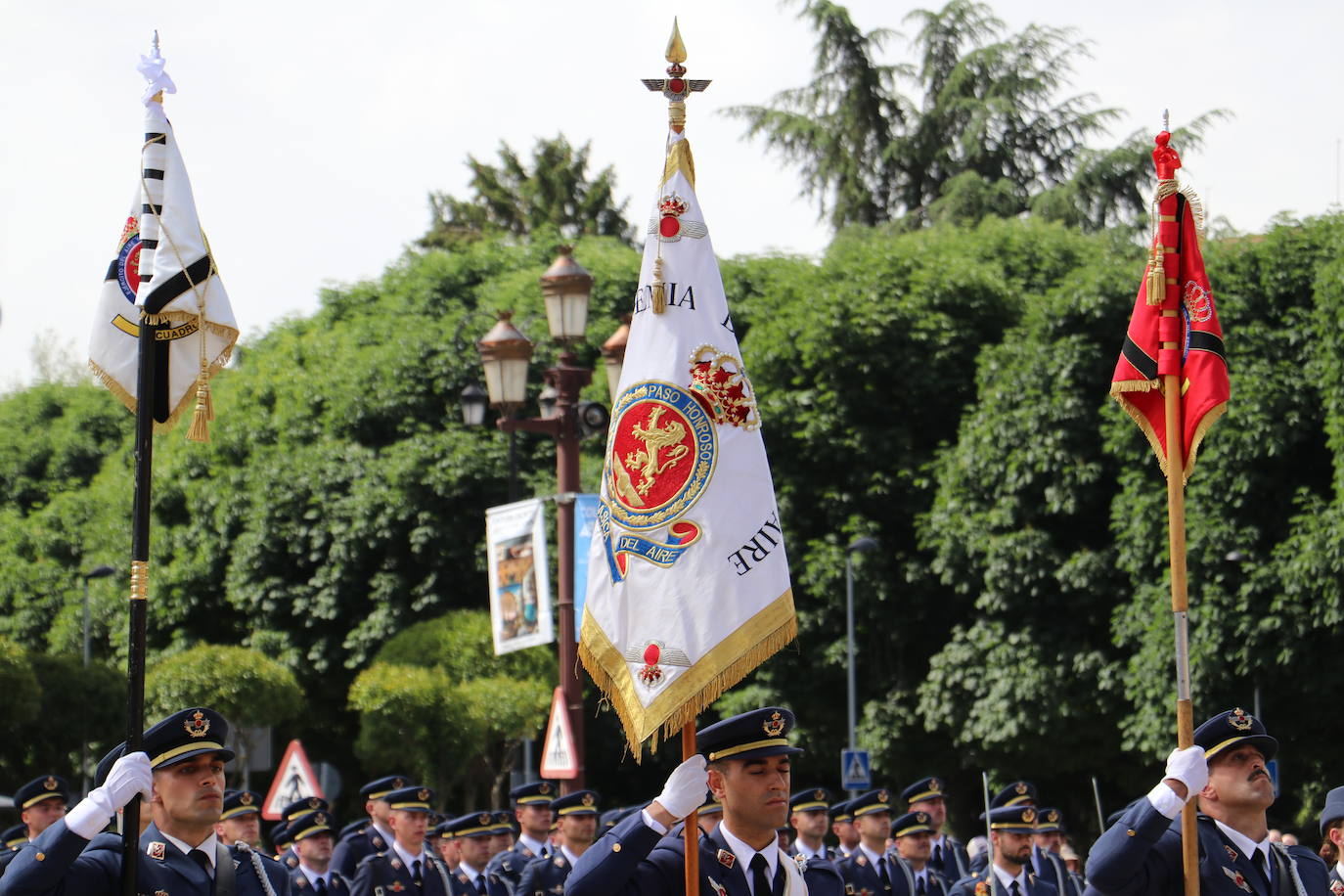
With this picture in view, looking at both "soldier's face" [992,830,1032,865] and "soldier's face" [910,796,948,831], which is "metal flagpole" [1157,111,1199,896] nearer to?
"soldier's face" [992,830,1032,865]

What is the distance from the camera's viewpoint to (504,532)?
1744cm

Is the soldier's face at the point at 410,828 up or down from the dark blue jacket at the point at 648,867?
down

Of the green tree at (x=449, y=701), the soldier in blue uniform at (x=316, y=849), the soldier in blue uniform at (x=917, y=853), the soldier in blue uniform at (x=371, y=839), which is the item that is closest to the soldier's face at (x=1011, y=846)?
the soldier in blue uniform at (x=917, y=853)

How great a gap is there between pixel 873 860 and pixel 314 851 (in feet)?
14.1

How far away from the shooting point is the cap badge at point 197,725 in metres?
6.66

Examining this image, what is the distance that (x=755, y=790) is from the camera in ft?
21.1

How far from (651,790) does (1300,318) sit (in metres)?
14.8

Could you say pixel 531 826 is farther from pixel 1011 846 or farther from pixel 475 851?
pixel 1011 846

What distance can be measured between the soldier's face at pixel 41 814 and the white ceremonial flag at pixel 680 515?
23.2 ft

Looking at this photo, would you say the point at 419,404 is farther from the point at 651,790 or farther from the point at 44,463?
the point at 44,463

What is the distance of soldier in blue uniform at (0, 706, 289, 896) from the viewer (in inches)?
239

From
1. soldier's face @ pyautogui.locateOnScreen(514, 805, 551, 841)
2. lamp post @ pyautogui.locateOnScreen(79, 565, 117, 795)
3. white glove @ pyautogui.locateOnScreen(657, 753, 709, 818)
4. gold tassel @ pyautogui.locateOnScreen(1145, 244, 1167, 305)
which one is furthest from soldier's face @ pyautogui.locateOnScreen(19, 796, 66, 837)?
lamp post @ pyautogui.locateOnScreen(79, 565, 117, 795)

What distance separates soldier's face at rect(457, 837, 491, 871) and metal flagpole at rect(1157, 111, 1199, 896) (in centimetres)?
855

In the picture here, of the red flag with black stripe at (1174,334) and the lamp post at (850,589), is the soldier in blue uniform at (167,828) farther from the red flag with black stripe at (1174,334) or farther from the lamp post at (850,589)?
the lamp post at (850,589)
